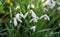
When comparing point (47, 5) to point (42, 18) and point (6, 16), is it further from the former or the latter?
point (6, 16)

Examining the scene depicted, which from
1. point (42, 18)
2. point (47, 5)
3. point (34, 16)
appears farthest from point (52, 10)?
point (34, 16)

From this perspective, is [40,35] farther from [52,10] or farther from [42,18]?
[52,10]

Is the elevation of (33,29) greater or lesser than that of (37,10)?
lesser

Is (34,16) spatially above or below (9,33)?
above

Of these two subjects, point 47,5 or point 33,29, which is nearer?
point 33,29

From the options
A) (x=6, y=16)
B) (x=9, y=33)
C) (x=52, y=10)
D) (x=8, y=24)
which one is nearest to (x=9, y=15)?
(x=6, y=16)

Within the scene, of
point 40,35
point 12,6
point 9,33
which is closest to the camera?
point 9,33

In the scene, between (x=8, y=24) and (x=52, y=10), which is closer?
(x=8, y=24)

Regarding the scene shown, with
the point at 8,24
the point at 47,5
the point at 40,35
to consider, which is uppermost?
the point at 47,5

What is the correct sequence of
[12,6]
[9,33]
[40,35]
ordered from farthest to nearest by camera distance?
[12,6]
[40,35]
[9,33]
